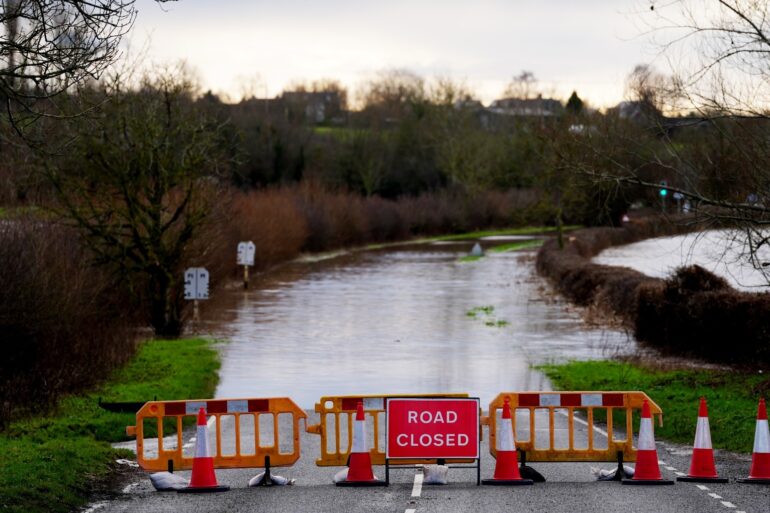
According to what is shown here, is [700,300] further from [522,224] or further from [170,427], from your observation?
[522,224]

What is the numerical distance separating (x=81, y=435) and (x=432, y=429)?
5.99m

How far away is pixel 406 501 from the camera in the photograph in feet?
38.6

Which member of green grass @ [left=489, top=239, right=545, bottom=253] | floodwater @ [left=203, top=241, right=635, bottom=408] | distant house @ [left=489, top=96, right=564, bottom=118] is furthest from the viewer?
distant house @ [left=489, top=96, right=564, bottom=118]

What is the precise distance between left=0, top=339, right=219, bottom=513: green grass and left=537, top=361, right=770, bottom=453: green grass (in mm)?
6851

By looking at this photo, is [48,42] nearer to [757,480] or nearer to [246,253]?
[757,480]

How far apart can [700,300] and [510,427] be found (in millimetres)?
12347

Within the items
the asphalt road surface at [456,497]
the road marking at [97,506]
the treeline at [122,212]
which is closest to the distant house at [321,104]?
the treeline at [122,212]

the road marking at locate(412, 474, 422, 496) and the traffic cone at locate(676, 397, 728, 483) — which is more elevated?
the traffic cone at locate(676, 397, 728, 483)

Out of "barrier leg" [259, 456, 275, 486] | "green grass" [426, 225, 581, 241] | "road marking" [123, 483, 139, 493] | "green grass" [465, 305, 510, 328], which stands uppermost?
"barrier leg" [259, 456, 275, 486]

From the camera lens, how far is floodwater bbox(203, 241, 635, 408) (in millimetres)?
23219

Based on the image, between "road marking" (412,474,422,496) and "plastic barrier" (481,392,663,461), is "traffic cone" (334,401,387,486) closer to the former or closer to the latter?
"road marking" (412,474,422,496)

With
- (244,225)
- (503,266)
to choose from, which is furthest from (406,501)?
(503,266)

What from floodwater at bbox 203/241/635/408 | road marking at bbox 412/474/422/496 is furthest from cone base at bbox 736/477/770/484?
floodwater at bbox 203/241/635/408

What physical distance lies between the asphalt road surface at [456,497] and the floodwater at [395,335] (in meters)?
7.15
